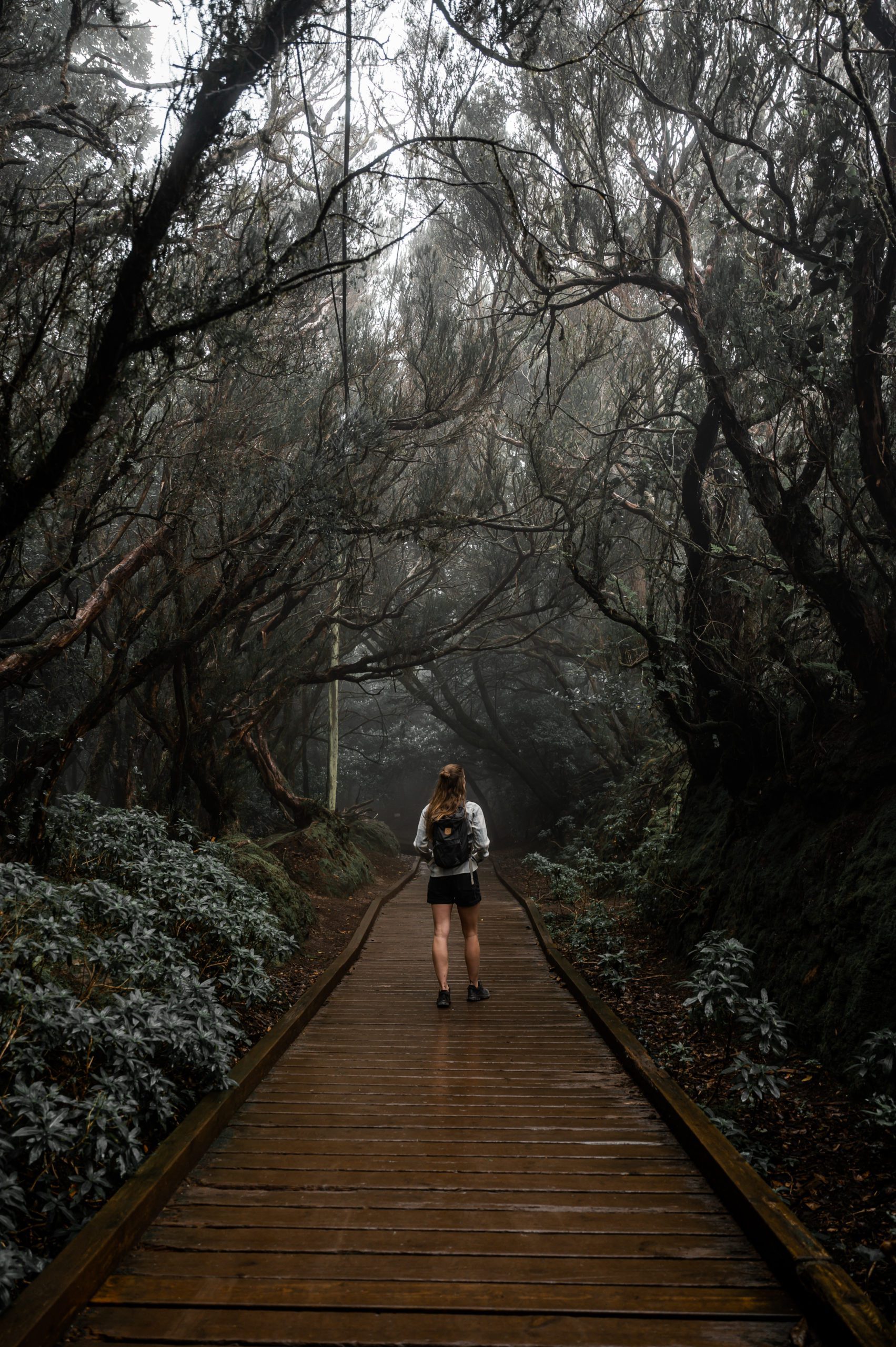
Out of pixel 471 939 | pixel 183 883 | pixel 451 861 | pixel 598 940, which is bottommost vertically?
pixel 598 940

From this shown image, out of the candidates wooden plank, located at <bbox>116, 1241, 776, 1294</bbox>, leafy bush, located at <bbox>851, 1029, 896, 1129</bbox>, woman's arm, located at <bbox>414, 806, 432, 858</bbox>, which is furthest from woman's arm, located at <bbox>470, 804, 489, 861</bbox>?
wooden plank, located at <bbox>116, 1241, 776, 1294</bbox>

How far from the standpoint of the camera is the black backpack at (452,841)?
633 centimetres

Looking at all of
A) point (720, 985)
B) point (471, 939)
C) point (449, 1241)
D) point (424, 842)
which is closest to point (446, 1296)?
point (449, 1241)

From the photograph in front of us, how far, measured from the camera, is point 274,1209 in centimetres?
319

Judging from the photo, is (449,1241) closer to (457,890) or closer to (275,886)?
(457,890)

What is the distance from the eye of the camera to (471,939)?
6.46 meters

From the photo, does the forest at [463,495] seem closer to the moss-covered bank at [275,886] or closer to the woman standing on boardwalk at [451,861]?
the moss-covered bank at [275,886]

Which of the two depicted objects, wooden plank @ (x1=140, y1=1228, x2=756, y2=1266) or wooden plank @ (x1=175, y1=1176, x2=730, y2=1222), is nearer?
wooden plank @ (x1=140, y1=1228, x2=756, y2=1266)

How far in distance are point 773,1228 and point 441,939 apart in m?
3.64

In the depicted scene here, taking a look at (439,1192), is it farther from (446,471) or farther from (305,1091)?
(446,471)

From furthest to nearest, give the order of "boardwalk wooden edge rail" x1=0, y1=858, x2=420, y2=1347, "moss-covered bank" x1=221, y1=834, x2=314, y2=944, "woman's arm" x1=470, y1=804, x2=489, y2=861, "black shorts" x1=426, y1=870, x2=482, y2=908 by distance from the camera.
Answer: "moss-covered bank" x1=221, y1=834, x2=314, y2=944, "woman's arm" x1=470, y1=804, x2=489, y2=861, "black shorts" x1=426, y1=870, x2=482, y2=908, "boardwalk wooden edge rail" x1=0, y1=858, x2=420, y2=1347

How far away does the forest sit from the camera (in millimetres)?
4090

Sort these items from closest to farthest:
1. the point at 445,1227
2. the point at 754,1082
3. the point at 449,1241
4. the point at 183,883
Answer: the point at 449,1241 < the point at 445,1227 < the point at 754,1082 < the point at 183,883

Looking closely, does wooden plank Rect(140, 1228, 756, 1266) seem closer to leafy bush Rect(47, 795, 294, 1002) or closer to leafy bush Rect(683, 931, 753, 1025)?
leafy bush Rect(683, 931, 753, 1025)
